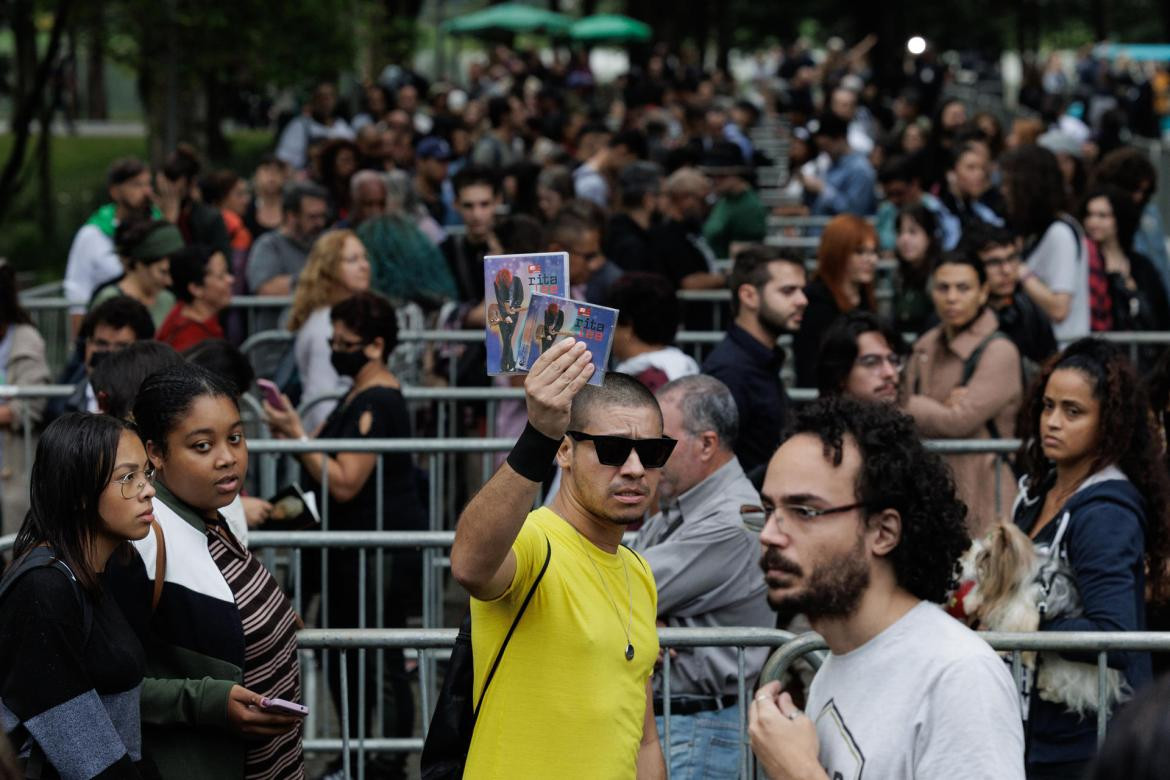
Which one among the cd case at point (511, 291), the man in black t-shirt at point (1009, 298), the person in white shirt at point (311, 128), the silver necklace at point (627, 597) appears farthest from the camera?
the person in white shirt at point (311, 128)

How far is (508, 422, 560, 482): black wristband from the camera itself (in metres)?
3.56

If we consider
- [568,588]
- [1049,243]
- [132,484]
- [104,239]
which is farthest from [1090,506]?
[104,239]

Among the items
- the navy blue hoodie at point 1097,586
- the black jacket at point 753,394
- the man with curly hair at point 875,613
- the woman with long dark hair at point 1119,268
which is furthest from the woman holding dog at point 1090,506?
the woman with long dark hair at point 1119,268

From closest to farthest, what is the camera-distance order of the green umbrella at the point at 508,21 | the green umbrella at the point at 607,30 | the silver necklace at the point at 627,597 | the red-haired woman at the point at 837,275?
1. the silver necklace at the point at 627,597
2. the red-haired woman at the point at 837,275
3. the green umbrella at the point at 508,21
4. the green umbrella at the point at 607,30

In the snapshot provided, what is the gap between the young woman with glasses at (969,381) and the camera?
689 cm

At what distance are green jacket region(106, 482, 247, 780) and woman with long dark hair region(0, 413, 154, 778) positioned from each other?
13cm

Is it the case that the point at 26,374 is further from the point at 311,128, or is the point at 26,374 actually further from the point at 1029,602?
the point at 311,128

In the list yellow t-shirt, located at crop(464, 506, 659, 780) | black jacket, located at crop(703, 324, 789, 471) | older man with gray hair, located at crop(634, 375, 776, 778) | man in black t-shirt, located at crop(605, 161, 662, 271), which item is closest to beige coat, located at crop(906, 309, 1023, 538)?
black jacket, located at crop(703, 324, 789, 471)

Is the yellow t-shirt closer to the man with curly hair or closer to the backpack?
the backpack

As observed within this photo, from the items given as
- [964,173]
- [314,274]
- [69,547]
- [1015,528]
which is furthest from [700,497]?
[964,173]

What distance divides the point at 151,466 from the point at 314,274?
4020 mm

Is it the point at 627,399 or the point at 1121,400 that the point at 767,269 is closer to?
the point at 1121,400

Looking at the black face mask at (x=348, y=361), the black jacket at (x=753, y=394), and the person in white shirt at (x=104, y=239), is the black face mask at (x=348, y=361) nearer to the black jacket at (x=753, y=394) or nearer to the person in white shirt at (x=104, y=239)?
the black jacket at (x=753, y=394)

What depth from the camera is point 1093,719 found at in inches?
181
